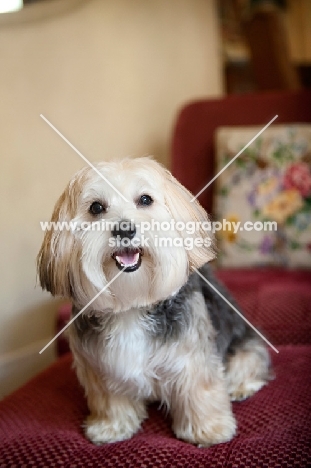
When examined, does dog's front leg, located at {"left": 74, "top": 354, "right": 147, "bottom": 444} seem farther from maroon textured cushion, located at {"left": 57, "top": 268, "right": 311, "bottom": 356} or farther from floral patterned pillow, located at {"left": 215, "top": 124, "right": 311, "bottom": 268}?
floral patterned pillow, located at {"left": 215, "top": 124, "right": 311, "bottom": 268}

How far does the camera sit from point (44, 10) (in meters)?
1.95

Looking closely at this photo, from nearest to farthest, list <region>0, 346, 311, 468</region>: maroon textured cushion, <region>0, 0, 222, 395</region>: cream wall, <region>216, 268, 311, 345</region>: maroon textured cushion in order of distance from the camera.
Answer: <region>0, 346, 311, 468</region>: maroon textured cushion, <region>216, 268, 311, 345</region>: maroon textured cushion, <region>0, 0, 222, 395</region>: cream wall

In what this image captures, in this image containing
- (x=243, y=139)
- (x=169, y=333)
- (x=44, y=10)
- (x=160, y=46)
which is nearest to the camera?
(x=169, y=333)

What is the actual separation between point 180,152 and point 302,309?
92 cm

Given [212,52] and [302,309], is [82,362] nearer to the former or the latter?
[302,309]

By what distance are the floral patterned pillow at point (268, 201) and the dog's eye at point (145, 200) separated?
920 millimetres

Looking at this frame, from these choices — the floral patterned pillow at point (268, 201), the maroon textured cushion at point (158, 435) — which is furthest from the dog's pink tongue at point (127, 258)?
the floral patterned pillow at point (268, 201)

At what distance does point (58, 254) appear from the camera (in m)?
1.11

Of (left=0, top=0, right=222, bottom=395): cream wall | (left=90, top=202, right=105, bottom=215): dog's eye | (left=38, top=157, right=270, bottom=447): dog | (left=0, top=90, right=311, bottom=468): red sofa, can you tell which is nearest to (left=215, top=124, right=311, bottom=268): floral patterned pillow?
(left=0, top=90, right=311, bottom=468): red sofa

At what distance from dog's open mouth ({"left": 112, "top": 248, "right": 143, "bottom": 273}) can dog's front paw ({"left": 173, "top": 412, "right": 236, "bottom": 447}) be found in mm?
441

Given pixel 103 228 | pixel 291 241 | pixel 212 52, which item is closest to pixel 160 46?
pixel 212 52

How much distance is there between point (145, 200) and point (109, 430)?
577 mm

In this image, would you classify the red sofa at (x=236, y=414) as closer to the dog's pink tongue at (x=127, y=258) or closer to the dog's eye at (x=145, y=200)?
the dog's pink tongue at (x=127, y=258)

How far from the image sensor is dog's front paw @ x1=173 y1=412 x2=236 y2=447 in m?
1.22
